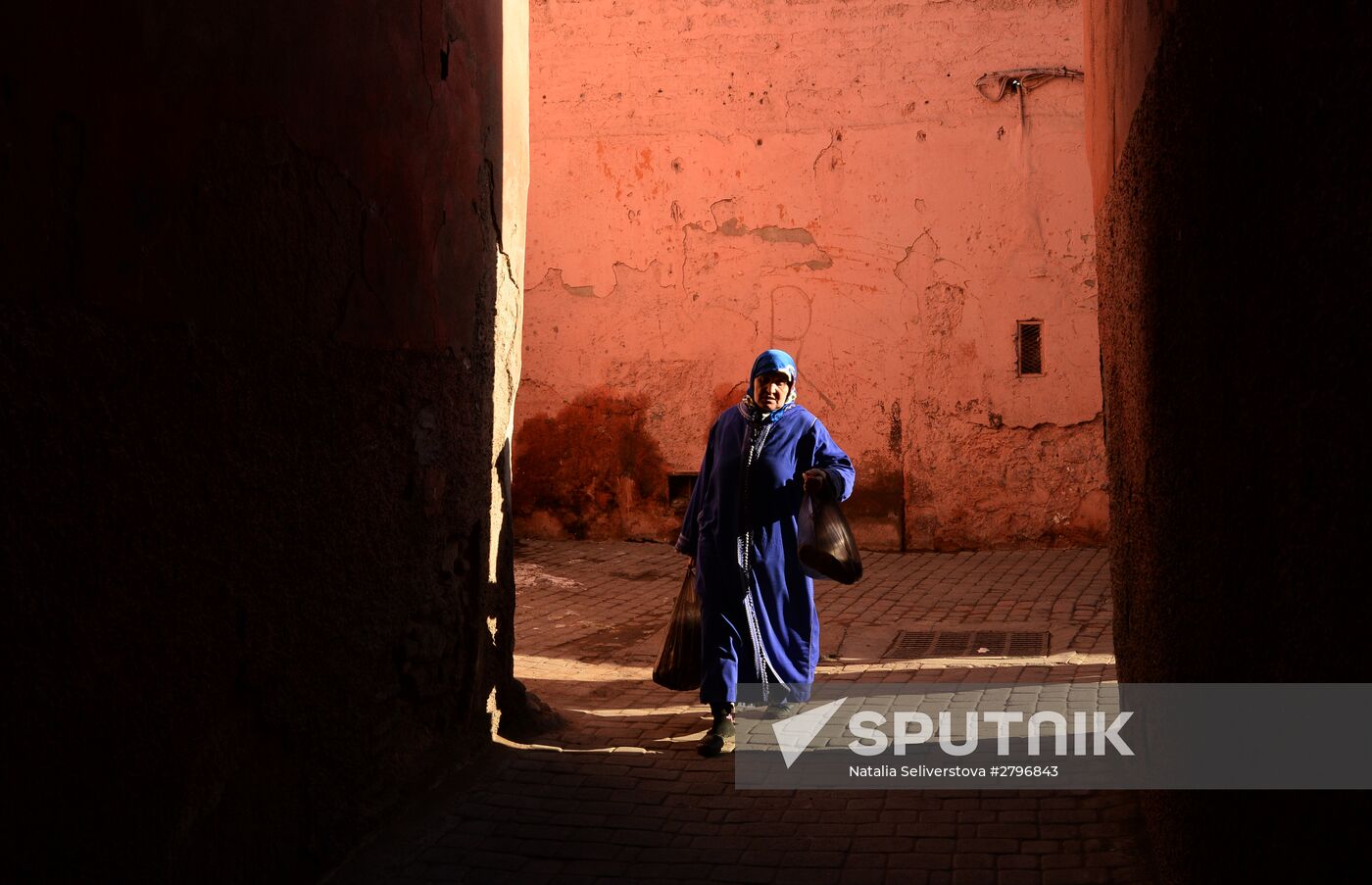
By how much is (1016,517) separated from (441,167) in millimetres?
7681

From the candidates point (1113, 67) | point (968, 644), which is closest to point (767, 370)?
point (1113, 67)

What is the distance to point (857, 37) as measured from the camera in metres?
11.1

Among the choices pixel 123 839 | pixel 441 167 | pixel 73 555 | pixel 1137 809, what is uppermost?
pixel 441 167

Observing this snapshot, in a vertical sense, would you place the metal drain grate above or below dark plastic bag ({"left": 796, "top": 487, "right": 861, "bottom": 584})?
below

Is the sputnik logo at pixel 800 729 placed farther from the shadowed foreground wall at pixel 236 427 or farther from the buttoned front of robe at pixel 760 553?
the shadowed foreground wall at pixel 236 427

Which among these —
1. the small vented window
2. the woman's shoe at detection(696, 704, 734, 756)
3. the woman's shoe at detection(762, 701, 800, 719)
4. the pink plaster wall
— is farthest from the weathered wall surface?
the woman's shoe at detection(696, 704, 734, 756)

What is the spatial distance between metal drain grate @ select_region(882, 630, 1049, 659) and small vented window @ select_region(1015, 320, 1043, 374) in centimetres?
424

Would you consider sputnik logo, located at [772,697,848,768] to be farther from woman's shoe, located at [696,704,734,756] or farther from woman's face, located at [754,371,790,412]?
woman's face, located at [754,371,790,412]

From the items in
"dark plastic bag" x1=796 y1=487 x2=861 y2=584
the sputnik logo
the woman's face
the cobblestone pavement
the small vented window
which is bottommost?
the cobblestone pavement

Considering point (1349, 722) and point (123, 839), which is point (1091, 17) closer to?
point (1349, 722)

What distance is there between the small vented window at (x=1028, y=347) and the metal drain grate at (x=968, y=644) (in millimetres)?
4237

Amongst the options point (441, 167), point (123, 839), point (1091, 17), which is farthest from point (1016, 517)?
point (123, 839)

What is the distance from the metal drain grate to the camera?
21.5 feet

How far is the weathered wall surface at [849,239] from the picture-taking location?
10.8 m
